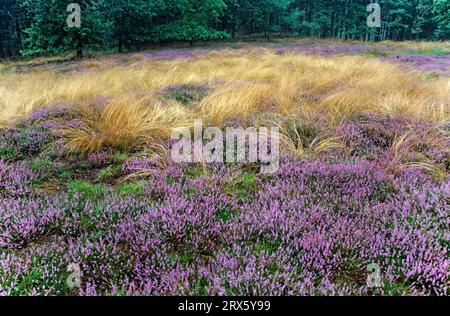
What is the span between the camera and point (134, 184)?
3.93m

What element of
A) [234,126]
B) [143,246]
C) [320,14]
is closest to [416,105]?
[234,126]

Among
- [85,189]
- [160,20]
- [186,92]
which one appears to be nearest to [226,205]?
[85,189]

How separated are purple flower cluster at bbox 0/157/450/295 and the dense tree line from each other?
23242mm

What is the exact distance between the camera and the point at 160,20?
37.4 metres

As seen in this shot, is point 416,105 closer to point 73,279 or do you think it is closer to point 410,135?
point 410,135

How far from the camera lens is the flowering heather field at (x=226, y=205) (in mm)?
2338

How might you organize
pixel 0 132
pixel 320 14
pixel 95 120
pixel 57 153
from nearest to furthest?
pixel 57 153 < pixel 0 132 < pixel 95 120 < pixel 320 14

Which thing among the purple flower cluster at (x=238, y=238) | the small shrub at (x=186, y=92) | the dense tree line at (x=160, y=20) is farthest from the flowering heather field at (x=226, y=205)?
the dense tree line at (x=160, y=20)

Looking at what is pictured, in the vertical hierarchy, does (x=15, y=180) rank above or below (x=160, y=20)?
below

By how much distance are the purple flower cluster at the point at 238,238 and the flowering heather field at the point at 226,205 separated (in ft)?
0.05

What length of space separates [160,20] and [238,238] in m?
39.0

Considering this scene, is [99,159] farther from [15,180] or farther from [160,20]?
[160,20]

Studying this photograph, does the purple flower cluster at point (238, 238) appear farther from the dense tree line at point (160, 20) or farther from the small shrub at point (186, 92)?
the dense tree line at point (160, 20)

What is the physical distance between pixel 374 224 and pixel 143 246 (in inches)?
78.7
